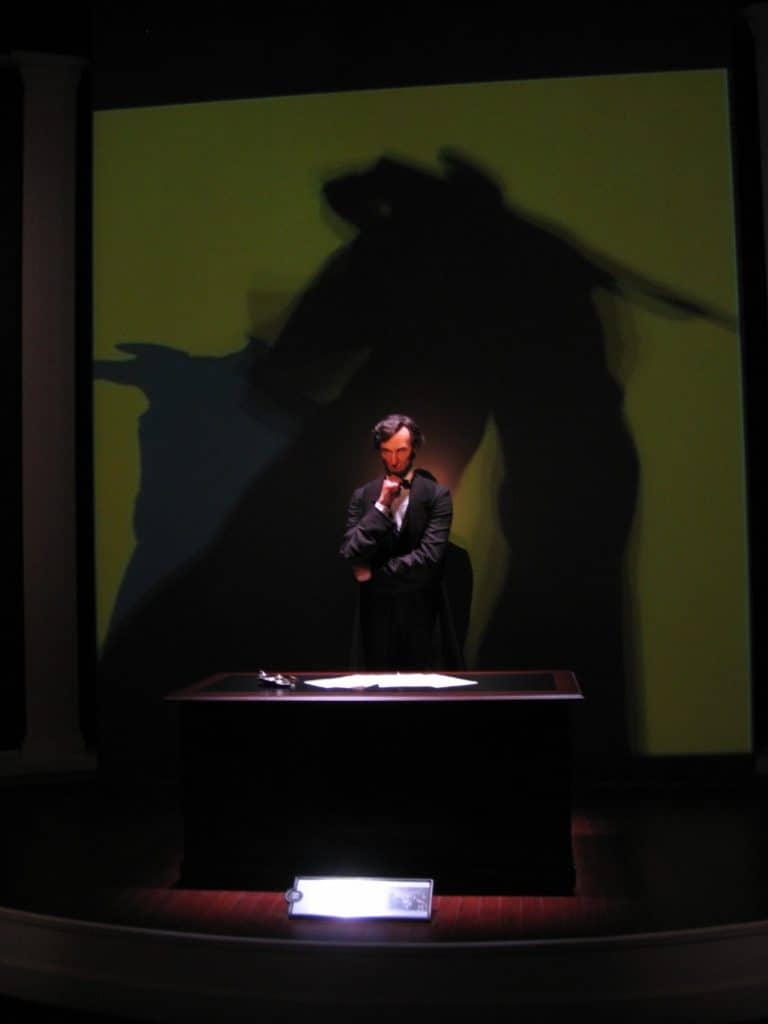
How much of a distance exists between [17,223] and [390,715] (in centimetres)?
362

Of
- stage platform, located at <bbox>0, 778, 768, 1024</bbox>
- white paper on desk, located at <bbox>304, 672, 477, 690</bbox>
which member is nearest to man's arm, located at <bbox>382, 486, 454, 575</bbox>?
white paper on desk, located at <bbox>304, 672, 477, 690</bbox>

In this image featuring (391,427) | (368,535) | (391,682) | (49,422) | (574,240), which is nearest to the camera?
(391,682)

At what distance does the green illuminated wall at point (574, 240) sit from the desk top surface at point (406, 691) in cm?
139

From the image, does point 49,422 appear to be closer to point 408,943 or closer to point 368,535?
point 368,535

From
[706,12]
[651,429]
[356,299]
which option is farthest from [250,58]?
[651,429]

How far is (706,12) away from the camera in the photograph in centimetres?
521

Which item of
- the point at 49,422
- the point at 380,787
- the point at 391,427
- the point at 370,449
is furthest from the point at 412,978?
the point at 49,422

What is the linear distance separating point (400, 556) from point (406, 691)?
123cm

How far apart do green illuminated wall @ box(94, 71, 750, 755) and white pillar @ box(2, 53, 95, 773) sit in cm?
31

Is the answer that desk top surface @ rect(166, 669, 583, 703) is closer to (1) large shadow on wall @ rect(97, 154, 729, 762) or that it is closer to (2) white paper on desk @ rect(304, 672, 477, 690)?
(2) white paper on desk @ rect(304, 672, 477, 690)

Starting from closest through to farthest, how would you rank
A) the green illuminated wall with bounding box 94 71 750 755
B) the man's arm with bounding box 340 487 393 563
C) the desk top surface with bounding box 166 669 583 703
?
1. the desk top surface with bounding box 166 669 583 703
2. the man's arm with bounding box 340 487 393 563
3. the green illuminated wall with bounding box 94 71 750 755

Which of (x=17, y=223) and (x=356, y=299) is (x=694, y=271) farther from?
(x=17, y=223)

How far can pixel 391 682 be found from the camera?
3.85 metres

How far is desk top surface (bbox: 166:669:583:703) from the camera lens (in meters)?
3.49
